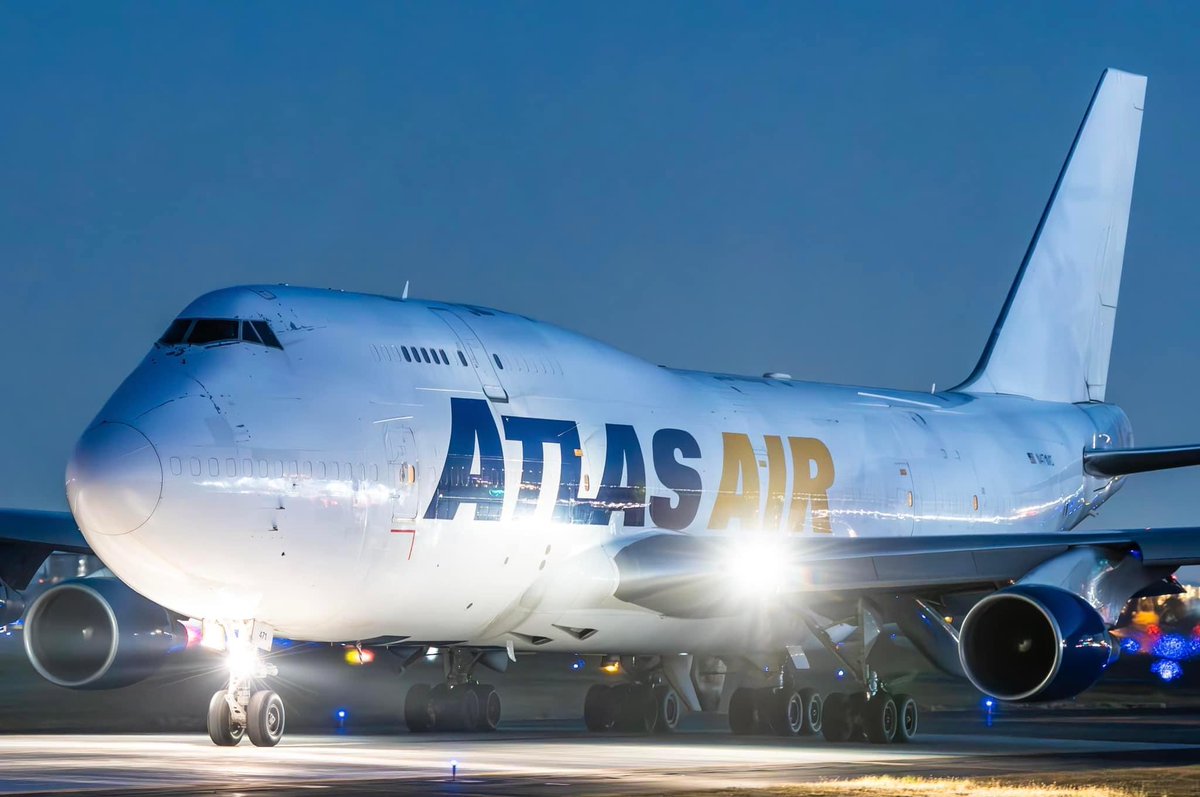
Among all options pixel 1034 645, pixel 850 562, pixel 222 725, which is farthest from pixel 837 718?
pixel 222 725

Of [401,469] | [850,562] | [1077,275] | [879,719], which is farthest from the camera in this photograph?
[1077,275]

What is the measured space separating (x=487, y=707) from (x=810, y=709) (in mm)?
5108

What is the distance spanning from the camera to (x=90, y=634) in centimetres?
2191

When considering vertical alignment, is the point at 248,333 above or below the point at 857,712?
above

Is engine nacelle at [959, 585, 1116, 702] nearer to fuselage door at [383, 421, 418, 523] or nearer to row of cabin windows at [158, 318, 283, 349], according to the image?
fuselage door at [383, 421, 418, 523]

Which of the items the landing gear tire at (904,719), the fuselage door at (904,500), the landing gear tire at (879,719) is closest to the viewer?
the landing gear tire at (879,719)

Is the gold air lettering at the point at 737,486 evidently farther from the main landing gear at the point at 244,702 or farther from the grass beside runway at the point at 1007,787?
the grass beside runway at the point at 1007,787

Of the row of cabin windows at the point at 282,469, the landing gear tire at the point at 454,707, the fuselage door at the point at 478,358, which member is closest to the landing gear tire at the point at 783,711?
the landing gear tire at the point at 454,707

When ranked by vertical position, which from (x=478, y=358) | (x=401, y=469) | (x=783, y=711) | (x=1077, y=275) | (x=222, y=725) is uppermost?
(x=1077, y=275)

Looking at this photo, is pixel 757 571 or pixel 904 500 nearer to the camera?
pixel 757 571

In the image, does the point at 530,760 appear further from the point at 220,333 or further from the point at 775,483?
the point at 775,483

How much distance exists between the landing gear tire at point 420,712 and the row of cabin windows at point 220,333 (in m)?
7.25

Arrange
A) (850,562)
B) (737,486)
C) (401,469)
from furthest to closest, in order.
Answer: (737,486), (850,562), (401,469)

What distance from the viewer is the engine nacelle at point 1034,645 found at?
19781mm
